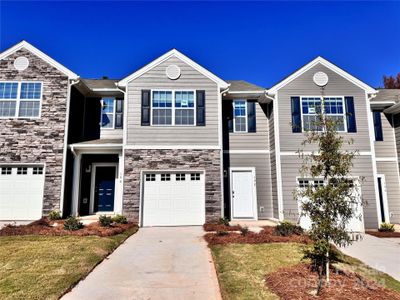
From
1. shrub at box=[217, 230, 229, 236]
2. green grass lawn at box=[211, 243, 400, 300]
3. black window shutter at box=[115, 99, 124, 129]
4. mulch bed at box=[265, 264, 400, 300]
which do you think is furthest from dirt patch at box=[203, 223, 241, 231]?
black window shutter at box=[115, 99, 124, 129]

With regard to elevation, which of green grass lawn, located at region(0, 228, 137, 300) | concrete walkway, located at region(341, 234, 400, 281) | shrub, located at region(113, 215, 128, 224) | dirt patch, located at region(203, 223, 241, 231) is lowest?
concrete walkway, located at region(341, 234, 400, 281)

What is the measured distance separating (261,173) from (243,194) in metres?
1.34

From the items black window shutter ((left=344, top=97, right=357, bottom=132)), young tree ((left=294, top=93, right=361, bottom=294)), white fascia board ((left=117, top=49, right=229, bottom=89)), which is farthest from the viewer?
black window shutter ((left=344, top=97, right=357, bottom=132))

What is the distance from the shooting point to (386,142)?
1415 cm

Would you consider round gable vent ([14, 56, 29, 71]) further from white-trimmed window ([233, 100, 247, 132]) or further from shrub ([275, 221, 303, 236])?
shrub ([275, 221, 303, 236])

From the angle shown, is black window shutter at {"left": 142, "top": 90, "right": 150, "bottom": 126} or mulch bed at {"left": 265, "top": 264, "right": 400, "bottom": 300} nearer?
mulch bed at {"left": 265, "top": 264, "right": 400, "bottom": 300}

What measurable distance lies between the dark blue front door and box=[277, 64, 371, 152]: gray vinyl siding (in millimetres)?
8342

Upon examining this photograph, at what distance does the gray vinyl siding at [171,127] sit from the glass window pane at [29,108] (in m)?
4.06

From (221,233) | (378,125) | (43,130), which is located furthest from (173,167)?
(378,125)

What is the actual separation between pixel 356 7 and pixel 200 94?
705 centimetres

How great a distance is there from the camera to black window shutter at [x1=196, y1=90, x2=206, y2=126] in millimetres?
12609

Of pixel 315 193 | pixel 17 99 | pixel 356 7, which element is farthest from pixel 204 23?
pixel 315 193

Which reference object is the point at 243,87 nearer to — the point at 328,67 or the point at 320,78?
the point at 320,78

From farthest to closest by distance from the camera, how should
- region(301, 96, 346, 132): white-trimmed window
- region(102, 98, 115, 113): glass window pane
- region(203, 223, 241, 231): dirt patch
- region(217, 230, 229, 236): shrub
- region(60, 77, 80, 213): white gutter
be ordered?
1. region(102, 98, 115, 113): glass window pane
2. region(301, 96, 346, 132): white-trimmed window
3. region(60, 77, 80, 213): white gutter
4. region(203, 223, 241, 231): dirt patch
5. region(217, 230, 229, 236): shrub
